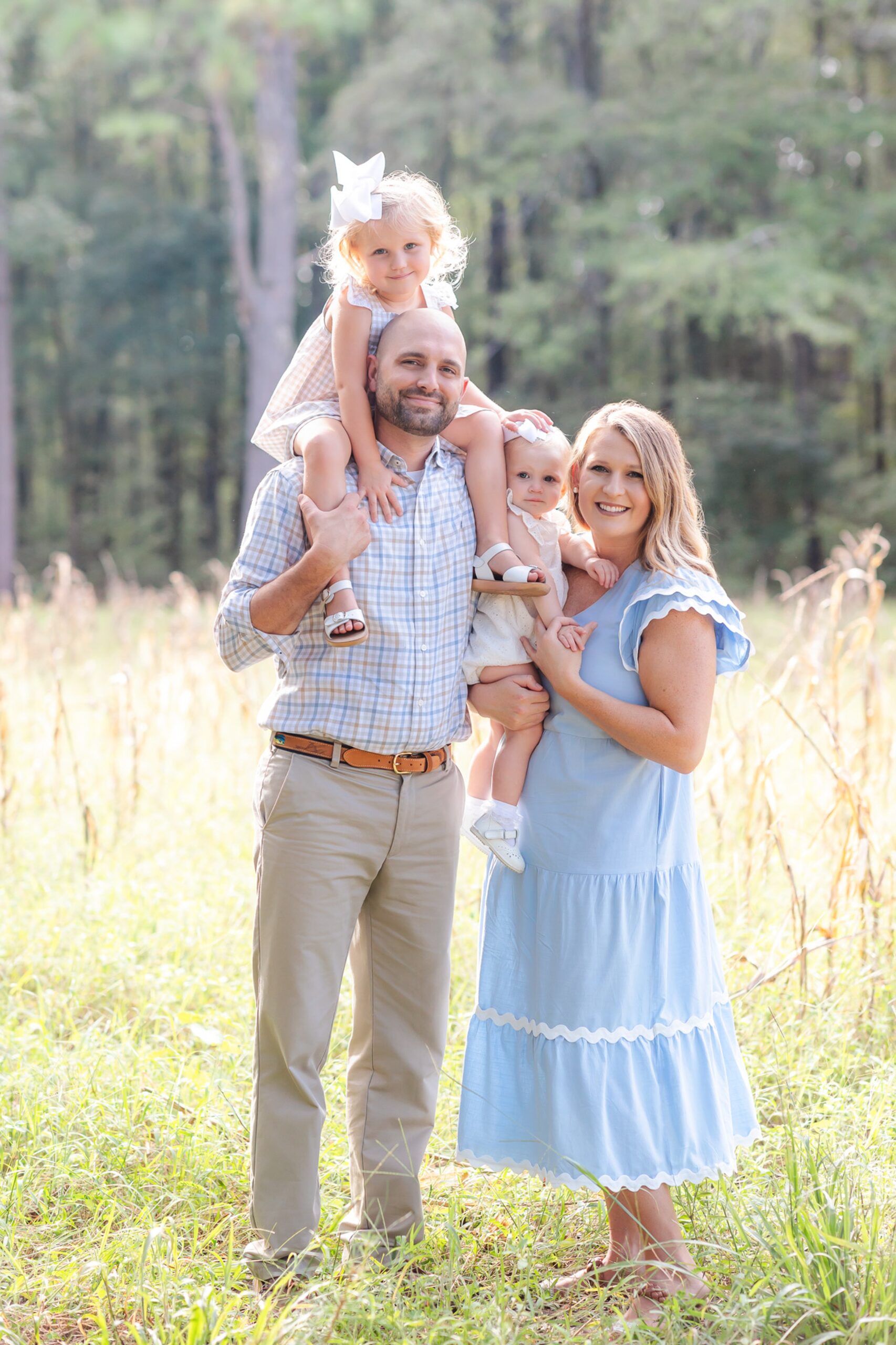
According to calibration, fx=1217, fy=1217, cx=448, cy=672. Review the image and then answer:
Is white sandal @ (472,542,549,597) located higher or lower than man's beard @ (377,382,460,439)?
lower

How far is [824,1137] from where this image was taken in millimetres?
2924

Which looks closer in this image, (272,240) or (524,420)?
(524,420)

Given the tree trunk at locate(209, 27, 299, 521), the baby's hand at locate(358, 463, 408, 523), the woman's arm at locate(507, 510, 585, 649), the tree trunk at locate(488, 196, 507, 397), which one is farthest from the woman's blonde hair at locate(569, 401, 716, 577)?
the tree trunk at locate(488, 196, 507, 397)

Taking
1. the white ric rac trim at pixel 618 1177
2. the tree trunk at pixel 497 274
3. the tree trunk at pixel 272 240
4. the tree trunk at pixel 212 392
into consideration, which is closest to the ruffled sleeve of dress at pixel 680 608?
the white ric rac trim at pixel 618 1177

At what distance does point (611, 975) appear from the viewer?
7.86ft

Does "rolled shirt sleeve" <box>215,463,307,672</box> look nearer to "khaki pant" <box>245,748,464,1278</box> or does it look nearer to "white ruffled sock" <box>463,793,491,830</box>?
"khaki pant" <box>245,748,464,1278</box>

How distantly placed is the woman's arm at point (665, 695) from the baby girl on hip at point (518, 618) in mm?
119

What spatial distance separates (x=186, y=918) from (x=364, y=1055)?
1694mm

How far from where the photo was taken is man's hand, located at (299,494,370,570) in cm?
237

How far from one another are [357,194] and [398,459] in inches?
22.7

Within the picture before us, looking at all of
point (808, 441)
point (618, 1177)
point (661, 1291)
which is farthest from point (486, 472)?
point (808, 441)

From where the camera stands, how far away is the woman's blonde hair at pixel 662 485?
2430mm

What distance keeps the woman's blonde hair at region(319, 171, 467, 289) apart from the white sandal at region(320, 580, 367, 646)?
0.71 m

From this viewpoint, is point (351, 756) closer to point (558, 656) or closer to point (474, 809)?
point (474, 809)
